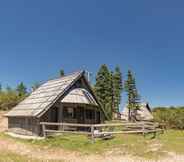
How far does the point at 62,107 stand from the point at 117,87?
41232 mm

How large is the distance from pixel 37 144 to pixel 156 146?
31.5 feet

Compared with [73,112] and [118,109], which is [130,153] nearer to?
[73,112]

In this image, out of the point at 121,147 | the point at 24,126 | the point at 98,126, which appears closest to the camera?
the point at 121,147

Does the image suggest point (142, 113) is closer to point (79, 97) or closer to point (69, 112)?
point (69, 112)

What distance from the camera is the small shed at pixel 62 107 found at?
24891 mm

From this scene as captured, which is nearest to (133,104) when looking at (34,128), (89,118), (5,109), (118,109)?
(118,109)

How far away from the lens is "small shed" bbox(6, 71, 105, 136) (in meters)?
24.9

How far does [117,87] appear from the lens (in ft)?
217

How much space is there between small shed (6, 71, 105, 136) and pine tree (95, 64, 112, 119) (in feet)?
94.0

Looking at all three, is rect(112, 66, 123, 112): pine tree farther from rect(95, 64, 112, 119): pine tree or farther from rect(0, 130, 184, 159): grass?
rect(0, 130, 184, 159): grass

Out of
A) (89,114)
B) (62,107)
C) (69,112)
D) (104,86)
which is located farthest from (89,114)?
(104,86)

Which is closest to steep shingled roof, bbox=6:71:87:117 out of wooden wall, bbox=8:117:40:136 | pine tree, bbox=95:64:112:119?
wooden wall, bbox=8:117:40:136

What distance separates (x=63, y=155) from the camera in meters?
15.5

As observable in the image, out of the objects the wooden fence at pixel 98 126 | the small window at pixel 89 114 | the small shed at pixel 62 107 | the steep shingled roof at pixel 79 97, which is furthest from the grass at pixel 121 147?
the small window at pixel 89 114
